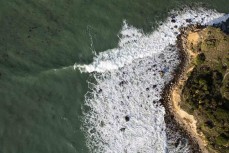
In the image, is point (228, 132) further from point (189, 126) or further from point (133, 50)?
point (133, 50)

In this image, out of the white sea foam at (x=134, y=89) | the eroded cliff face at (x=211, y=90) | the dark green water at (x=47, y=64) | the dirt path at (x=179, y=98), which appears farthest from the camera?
the white sea foam at (x=134, y=89)

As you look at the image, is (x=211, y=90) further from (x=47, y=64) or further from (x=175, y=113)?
(x=47, y=64)

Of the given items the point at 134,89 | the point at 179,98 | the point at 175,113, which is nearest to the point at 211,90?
the point at 179,98

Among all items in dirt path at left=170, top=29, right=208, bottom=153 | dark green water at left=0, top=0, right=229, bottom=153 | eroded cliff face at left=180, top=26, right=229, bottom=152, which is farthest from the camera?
dirt path at left=170, top=29, right=208, bottom=153

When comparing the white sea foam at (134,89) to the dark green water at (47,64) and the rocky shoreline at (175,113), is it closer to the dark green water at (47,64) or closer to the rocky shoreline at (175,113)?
the rocky shoreline at (175,113)

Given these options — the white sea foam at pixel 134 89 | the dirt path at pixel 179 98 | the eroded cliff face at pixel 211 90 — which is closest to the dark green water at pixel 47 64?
the white sea foam at pixel 134 89

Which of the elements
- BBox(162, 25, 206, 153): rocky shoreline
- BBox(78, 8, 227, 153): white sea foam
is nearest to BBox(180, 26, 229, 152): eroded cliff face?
BBox(162, 25, 206, 153): rocky shoreline

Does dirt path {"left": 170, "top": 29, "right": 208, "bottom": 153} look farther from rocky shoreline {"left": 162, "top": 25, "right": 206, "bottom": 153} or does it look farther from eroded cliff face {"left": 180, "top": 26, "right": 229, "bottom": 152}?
eroded cliff face {"left": 180, "top": 26, "right": 229, "bottom": 152}
